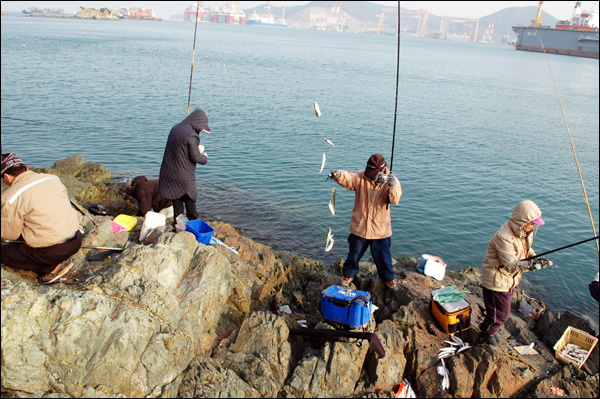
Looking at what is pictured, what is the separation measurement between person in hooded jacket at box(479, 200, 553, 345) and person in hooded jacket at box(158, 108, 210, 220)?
4407mm

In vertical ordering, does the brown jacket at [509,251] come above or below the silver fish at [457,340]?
above

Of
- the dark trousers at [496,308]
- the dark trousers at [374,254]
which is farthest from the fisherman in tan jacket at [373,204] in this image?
the dark trousers at [496,308]

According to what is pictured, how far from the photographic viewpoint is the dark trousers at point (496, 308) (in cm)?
538

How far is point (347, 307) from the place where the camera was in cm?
536

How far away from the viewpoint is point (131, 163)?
1658 centimetres

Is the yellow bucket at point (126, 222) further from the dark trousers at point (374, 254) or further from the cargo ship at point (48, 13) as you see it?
the cargo ship at point (48, 13)

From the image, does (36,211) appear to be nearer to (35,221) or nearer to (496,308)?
(35,221)

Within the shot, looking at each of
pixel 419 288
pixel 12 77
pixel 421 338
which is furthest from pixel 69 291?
pixel 12 77

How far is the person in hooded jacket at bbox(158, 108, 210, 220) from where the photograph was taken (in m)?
6.60

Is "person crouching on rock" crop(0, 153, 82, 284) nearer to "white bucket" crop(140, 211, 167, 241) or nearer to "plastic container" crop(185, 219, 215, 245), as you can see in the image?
"white bucket" crop(140, 211, 167, 241)

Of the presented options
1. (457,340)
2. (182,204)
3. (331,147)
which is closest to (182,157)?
(182,204)

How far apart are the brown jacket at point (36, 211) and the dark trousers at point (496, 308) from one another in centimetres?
520

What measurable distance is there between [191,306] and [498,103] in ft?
114

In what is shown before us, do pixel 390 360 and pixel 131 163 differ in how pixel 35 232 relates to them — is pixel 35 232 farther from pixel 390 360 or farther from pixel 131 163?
pixel 131 163
